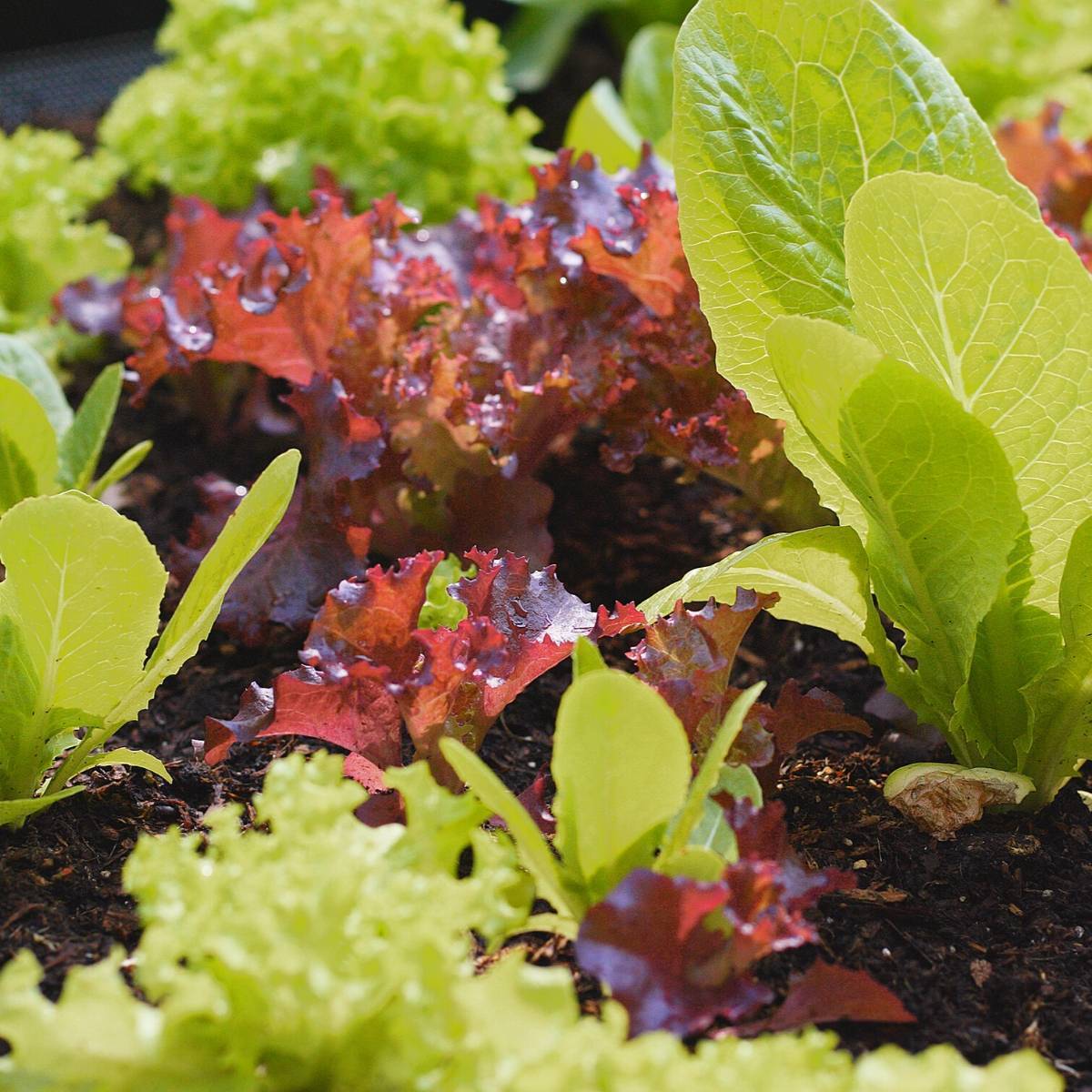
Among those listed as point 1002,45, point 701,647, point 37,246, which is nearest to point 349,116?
point 37,246

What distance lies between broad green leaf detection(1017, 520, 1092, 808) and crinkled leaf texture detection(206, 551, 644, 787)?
18.1 inches

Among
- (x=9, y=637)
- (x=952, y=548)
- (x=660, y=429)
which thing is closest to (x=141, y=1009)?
(x=9, y=637)

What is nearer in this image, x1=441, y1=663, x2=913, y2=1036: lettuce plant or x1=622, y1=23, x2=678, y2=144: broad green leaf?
x1=441, y1=663, x2=913, y2=1036: lettuce plant

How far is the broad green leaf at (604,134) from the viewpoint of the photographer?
2629mm

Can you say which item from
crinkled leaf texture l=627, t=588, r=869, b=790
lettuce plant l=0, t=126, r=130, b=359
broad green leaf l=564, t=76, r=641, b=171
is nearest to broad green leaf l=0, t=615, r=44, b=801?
crinkled leaf texture l=627, t=588, r=869, b=790

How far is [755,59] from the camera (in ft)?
4.87

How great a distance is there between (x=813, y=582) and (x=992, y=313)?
37 centimetres

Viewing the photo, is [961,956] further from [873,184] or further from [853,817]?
[873,184]

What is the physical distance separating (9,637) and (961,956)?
1050 mm

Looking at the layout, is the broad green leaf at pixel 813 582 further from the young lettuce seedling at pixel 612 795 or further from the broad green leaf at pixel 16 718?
the broad green leaf at pixel 16 718

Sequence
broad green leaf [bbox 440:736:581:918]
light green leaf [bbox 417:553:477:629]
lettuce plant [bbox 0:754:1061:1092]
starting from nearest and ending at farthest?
1. lettuce plant [bbox 0:754:1061:1092]
2. broad green leaf [bbox 440:736:581:918]
3. light green leaf [bbox 417:553:477:629]

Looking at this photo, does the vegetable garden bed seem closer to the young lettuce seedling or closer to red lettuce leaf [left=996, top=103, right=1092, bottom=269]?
the young lettuce seedling

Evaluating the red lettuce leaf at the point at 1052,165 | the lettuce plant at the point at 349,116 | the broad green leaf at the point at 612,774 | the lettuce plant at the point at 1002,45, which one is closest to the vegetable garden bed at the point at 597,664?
the broad green leaf at the point at 612,774

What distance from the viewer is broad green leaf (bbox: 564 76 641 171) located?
104 inches
